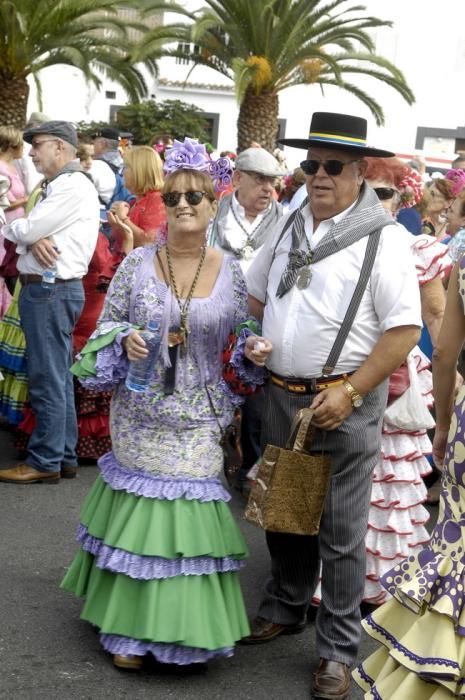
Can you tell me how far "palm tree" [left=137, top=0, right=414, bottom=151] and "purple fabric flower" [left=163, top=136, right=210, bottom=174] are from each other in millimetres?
14601

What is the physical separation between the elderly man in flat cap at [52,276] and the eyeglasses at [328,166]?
2639mm

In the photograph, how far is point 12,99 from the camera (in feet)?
58.1

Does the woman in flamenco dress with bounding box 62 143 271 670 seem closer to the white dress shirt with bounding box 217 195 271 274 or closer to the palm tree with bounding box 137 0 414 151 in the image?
the white dress shirt with bounding box 217 195 271 274

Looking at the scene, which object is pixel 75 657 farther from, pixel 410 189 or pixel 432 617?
pixel 410 189

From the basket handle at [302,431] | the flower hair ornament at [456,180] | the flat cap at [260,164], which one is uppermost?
the flat cap at [260,164]

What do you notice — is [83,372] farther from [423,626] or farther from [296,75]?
[296,75]

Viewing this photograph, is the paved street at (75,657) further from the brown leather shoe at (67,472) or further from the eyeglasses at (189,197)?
the eyeglasses at (189,197)

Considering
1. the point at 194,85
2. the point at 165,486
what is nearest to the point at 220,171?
the point at 165,486

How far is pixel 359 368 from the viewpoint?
4195 millimetres

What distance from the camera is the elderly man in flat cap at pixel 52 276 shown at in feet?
21.8

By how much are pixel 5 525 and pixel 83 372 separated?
1.99 metres

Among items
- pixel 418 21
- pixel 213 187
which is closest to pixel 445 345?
pixel 213 187

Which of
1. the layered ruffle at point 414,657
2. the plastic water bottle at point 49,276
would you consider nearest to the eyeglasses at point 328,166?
the layered ruffle at point 414,657

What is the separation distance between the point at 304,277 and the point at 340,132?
1.94 ft
